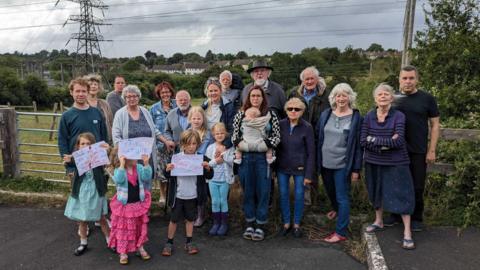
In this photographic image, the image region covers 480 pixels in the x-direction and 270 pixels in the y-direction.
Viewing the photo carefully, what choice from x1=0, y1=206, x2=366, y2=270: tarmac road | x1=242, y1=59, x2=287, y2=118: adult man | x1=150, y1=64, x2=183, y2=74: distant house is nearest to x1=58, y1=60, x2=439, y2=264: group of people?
x1=0, y1=206, x2=366, y2=270: tarmac road

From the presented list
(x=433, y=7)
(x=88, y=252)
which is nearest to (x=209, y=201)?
(x=88, y=252)

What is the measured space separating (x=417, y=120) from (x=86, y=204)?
3.96 meters

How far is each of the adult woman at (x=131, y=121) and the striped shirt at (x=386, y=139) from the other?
2702 mm

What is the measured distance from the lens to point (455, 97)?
655 cm

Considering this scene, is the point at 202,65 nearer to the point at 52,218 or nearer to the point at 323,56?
the point at 323,56

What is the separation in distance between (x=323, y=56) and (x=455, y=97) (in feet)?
162

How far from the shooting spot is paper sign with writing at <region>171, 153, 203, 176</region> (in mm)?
4250

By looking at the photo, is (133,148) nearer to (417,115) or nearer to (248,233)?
(248,233)

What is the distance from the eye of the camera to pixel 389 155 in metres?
4.25

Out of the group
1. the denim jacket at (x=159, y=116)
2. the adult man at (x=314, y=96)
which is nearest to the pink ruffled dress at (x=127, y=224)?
the denim jacket at (x=159, y=116)

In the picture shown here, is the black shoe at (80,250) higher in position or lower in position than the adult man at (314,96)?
lower

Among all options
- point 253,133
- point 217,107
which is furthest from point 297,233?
point 217,107

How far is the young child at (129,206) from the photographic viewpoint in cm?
405

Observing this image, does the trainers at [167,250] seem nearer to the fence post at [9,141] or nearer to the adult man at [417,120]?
the adult man at [417,120]
